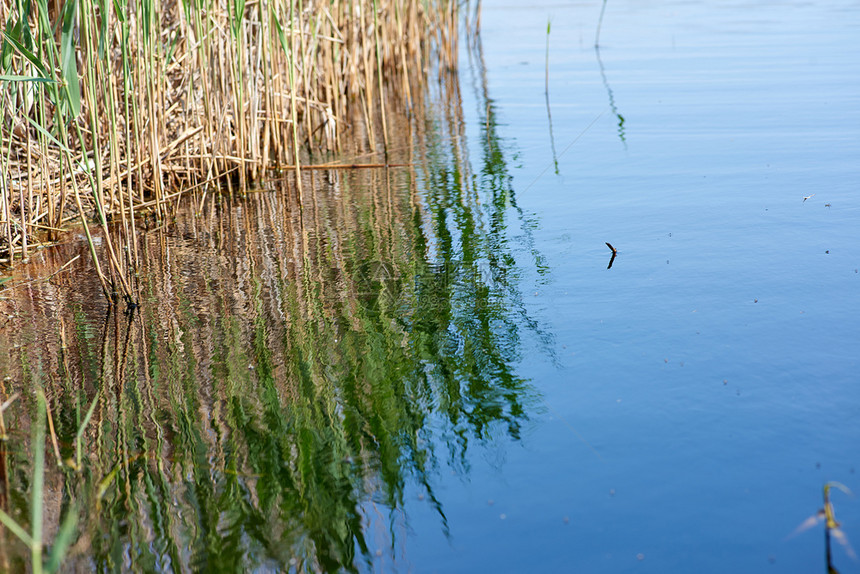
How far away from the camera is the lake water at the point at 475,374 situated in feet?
6.97

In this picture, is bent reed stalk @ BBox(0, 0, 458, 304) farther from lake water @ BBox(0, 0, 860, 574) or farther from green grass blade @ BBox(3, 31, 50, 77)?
lake water @ BBox(0, 0, 860, 574)

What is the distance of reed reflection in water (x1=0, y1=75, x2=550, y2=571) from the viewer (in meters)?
2.20

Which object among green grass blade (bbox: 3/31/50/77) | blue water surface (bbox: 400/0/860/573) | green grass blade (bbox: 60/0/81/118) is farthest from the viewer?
green grass blade (bbox: 3/31/50/77)

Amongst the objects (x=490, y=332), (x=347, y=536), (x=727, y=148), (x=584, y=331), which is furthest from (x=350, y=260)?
(x=727, y=148)

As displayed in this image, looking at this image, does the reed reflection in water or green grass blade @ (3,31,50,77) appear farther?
green grass blade @ (3,31,50,77)

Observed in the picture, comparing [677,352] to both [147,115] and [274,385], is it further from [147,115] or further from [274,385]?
[147,115]

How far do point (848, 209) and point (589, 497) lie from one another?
304cm

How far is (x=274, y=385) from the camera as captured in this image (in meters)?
2.94

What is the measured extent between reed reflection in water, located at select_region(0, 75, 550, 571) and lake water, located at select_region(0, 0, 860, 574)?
0.04 ft

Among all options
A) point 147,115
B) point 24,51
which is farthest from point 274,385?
point 147,115

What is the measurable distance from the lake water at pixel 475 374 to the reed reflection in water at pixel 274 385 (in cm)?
1

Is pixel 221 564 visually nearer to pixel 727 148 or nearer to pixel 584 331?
pixel 584 331

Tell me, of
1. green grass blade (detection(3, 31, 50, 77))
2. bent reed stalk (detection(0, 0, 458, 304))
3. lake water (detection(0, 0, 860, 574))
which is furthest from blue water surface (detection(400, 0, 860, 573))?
green grass blade (detection(3, 31, 50, 77))

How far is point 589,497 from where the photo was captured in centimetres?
220
